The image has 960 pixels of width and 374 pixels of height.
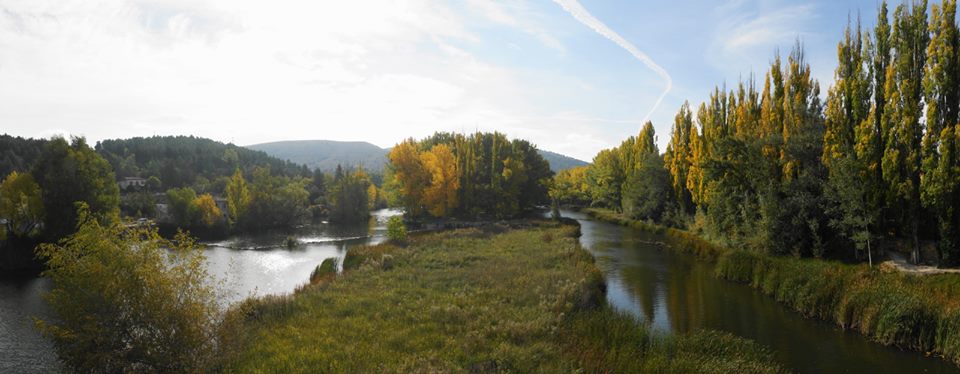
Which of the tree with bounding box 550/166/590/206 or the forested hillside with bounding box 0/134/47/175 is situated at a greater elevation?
the forested hillside with bounding box 0/134/47/175

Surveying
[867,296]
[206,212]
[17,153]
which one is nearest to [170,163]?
[17,153]

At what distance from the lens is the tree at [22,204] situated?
38.6 metres

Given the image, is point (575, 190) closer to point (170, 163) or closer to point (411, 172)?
point (411, 172)

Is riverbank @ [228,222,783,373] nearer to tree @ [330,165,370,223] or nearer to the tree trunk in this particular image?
the tree trunk

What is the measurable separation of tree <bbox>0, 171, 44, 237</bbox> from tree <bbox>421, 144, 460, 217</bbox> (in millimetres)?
36123

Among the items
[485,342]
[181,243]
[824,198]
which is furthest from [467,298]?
[824,198]

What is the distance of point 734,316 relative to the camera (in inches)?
854

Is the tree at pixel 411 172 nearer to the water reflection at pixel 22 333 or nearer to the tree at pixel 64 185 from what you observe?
the tree at pixel 64 185

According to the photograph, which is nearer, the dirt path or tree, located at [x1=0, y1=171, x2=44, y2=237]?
the dirt path

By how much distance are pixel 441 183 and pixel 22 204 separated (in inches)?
1525

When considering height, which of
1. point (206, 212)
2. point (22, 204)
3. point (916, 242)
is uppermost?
point (22, 204)

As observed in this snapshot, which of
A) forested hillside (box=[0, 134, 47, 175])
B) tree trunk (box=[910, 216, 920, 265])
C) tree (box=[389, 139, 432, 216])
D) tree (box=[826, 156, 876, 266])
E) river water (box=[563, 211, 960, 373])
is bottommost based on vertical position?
river water (box=[563, 211, 960, 373])

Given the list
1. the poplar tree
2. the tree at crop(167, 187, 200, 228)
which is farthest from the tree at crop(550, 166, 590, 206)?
the poplar tree

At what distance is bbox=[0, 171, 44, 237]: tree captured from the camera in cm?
3856
